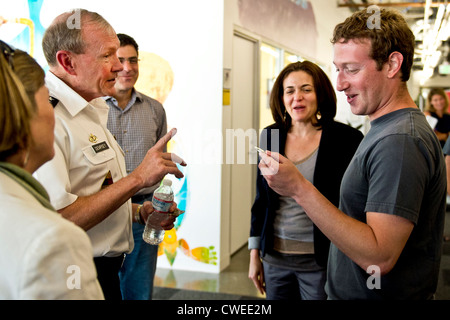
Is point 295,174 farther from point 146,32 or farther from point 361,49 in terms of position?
point 146,32

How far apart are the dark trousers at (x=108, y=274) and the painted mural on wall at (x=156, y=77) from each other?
2380 millimetres

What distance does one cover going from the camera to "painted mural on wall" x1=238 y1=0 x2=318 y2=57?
4492 mm

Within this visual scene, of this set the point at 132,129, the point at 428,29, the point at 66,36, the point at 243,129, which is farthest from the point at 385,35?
the point at 428,29

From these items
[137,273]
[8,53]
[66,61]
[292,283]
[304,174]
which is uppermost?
[66,61]

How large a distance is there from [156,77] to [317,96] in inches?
94.7

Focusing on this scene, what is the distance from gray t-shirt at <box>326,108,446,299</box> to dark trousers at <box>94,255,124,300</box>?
0.81 meters

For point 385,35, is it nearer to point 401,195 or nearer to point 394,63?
point 394,63

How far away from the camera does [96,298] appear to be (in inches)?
29.1

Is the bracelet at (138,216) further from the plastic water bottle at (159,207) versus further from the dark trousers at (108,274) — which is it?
the dark trousers at (108,274)

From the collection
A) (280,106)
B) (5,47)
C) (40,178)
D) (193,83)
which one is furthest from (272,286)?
(193,83)

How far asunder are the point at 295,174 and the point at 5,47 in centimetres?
79

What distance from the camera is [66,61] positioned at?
4.87 ft

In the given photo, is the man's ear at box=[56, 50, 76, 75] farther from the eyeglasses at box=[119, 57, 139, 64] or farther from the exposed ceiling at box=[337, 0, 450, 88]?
the exposed ceiling at box=[337, 0, 450, 88]

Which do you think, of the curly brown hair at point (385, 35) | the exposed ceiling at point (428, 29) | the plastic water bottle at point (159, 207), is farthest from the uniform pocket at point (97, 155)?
the exposed ceiling at point (428, 29)
